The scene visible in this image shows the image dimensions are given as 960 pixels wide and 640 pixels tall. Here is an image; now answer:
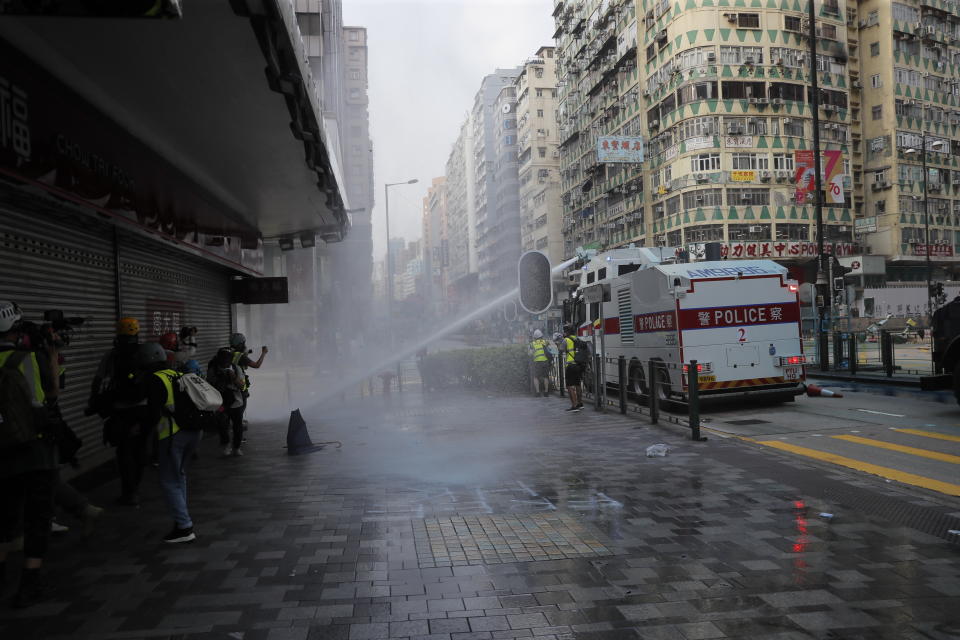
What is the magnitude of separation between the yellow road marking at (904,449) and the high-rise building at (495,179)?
8813cm

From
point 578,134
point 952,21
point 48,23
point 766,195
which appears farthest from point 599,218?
point 48,23

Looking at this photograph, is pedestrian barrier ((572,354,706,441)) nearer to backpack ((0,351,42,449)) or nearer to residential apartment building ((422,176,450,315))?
backpack ((0,351,42,449))

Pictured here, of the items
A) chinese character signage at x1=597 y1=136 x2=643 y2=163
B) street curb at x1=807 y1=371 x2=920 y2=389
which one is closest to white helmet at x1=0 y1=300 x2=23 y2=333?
street curb at x1=807 y1=371 x2=920 y2=389

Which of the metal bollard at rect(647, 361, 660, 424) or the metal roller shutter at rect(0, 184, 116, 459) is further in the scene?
the metal bollard at rect(647, 361, 660, 424)

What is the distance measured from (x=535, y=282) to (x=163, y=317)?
239 inches

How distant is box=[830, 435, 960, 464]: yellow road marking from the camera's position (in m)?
7.97

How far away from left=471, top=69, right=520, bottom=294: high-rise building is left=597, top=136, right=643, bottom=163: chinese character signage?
154ft

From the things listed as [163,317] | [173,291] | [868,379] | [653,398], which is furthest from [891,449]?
[173,291]

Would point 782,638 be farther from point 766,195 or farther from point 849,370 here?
point 766,195

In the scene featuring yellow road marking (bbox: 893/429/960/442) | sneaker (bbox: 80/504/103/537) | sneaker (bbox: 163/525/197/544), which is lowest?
yellow road marking (bbox: 893/429/960/442)

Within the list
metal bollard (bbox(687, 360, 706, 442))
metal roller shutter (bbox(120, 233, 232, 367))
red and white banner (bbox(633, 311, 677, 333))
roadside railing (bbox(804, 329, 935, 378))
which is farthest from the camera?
roadside railing (bbox(804, 329, 935, 378))

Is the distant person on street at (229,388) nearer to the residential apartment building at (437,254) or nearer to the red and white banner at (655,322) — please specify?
Answer: the red and white banner at (655,322)

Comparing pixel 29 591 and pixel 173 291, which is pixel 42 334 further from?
pixel 173 291

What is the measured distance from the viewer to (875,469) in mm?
7539
